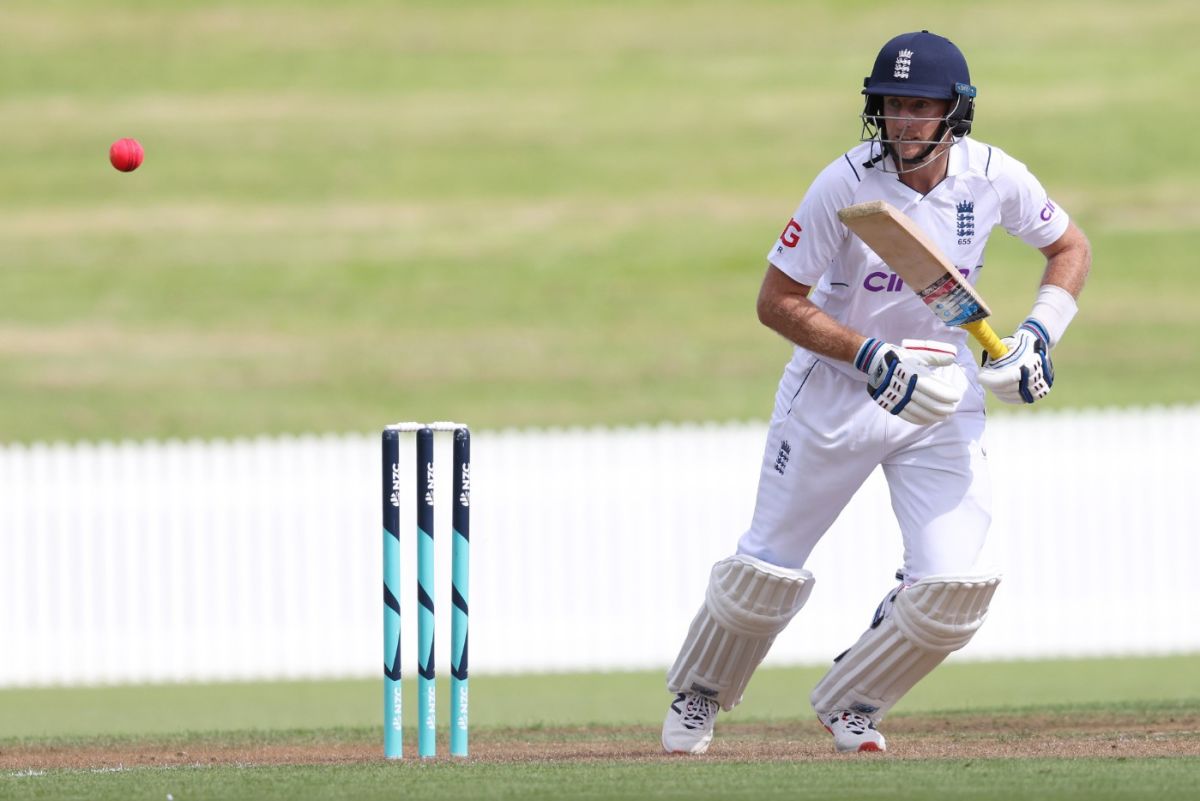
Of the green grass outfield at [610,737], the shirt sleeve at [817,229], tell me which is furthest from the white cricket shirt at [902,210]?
the green grass outfield at [610,737]

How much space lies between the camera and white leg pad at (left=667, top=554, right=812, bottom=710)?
5.54 m

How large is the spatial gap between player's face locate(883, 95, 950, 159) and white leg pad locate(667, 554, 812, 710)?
Answer: 1.27 meters

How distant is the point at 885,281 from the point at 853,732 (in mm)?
1330

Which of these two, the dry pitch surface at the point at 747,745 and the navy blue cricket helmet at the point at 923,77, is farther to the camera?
the dry pitch surface at the point at 747,745

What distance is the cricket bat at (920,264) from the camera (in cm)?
504

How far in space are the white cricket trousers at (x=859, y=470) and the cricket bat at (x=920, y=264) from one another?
0.35 metres

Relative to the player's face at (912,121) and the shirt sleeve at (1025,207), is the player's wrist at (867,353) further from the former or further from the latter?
the shirt sleeve at (1025,207)

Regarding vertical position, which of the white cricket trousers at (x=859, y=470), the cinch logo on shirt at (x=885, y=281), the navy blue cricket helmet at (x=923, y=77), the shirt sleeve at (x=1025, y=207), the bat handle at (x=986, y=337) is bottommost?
the white cricket trousers at (x=859, y=470)

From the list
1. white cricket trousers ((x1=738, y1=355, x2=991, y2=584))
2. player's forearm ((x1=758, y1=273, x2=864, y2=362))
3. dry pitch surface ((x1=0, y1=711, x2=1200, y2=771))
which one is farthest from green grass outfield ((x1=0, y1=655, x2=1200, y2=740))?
player's forearm ((x1=758, y1=273, x2=864, y2=362))

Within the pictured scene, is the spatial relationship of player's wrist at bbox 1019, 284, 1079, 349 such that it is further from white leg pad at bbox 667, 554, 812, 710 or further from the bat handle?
white leg pad at bbox 667, 554, 812, 710

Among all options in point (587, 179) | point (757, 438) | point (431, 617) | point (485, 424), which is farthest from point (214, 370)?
point (431, 617)

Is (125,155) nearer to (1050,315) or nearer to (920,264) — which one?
(920,264)

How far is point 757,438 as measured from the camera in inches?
444

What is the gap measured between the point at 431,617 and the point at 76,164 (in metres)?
19.5
